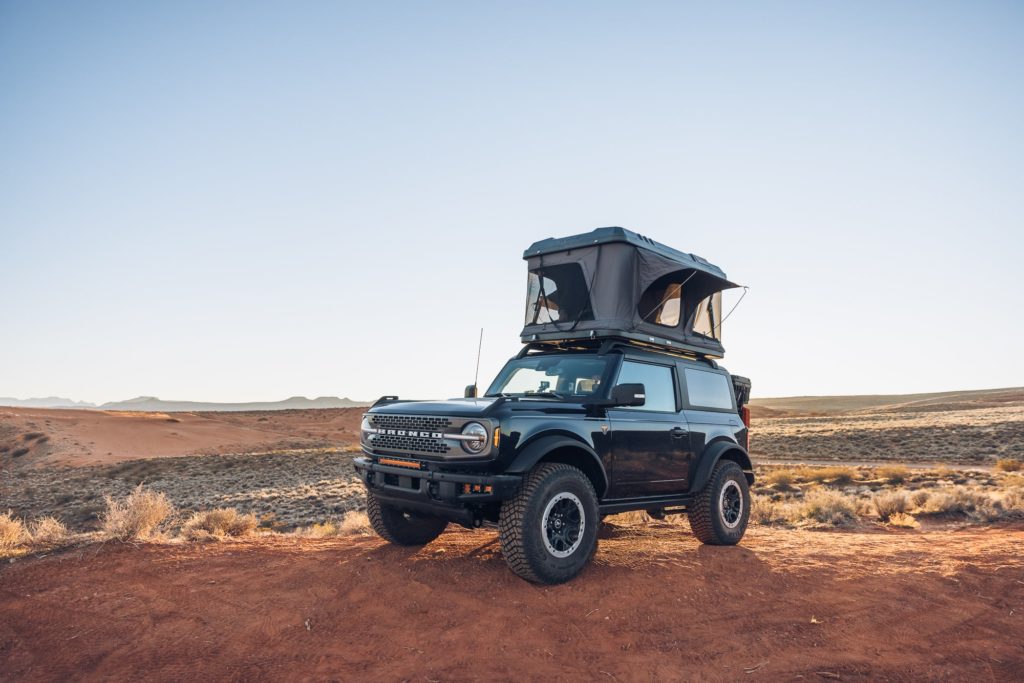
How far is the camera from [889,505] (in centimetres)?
1182

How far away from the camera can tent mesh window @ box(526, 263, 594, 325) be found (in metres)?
7.40

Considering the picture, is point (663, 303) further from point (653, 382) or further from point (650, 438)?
point (650, 438)

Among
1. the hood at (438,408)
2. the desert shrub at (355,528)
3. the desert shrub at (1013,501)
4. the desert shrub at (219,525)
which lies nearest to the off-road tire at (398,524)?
the hood at (438,408)

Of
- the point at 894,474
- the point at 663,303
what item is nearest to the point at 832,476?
the point at 894,474

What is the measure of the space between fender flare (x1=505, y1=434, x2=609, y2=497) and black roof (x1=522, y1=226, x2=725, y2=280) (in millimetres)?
2435

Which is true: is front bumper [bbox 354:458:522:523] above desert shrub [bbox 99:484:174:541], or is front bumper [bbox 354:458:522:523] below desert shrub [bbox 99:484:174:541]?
above

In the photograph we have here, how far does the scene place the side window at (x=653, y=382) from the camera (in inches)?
272

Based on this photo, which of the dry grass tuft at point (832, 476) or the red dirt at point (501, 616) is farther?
the dry grass tuft at point (832, 476)

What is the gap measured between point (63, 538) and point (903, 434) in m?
42.1

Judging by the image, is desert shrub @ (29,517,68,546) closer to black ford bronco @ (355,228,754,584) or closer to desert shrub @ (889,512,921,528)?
black ford bronco @ (355,228,754,584)

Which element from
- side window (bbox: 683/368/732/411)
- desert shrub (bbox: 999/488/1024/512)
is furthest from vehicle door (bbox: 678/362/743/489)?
desert shrub (bbox: 999/488/1024/512)

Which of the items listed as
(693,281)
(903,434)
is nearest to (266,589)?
(693,281)

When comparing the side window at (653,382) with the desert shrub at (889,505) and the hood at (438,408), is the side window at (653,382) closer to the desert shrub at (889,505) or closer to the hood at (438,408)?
the hood at (438,408)

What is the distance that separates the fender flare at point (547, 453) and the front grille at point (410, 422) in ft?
2.28
